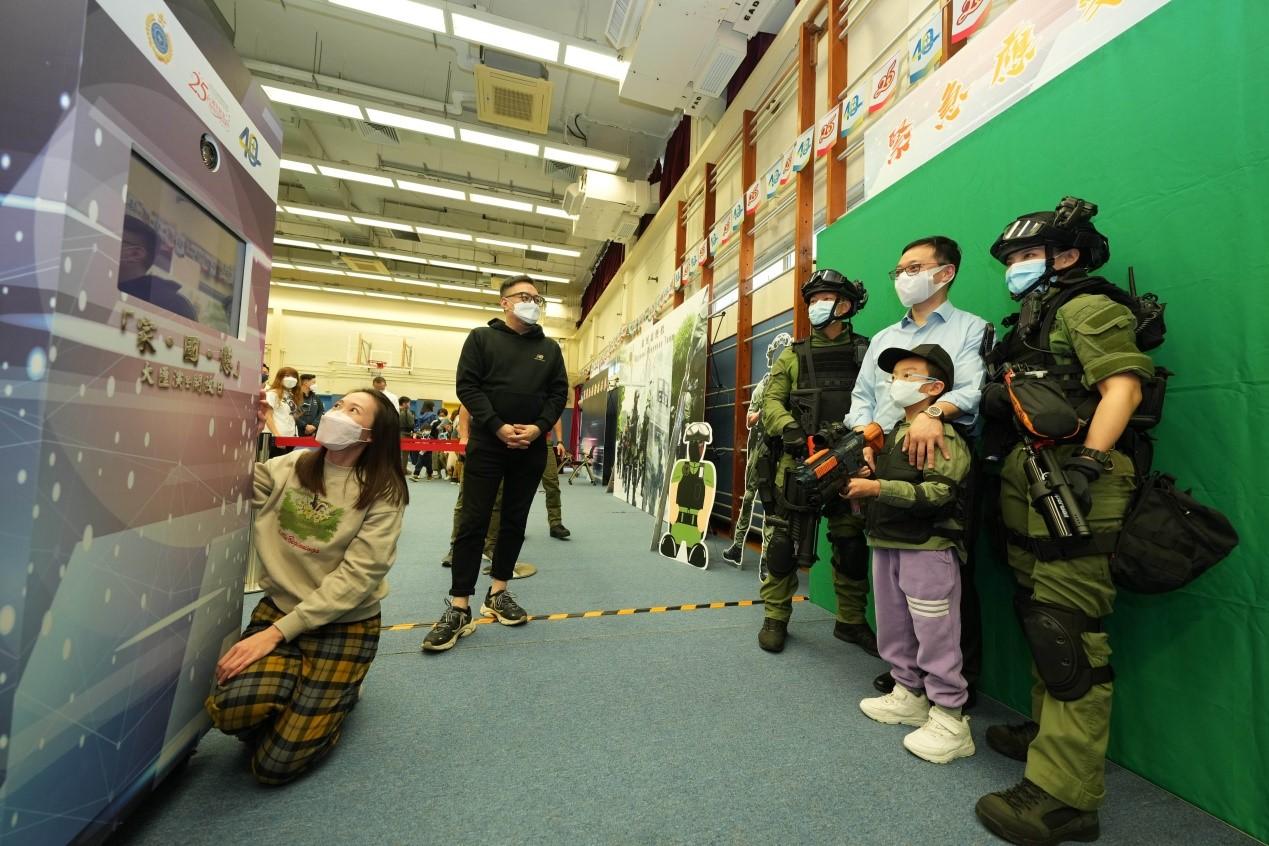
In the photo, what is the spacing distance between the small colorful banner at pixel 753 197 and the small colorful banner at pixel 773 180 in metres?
0.12

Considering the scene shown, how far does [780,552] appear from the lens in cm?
209

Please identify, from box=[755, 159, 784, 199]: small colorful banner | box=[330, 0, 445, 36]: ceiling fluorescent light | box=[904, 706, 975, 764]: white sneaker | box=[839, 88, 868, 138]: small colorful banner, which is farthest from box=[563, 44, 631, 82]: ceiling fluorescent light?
box=[904, 706, 975, 764]: white sneaker

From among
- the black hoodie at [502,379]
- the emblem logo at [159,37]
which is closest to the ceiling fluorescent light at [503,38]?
the black hoodie at [502,379]

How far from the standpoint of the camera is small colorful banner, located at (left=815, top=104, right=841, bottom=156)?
3.14m

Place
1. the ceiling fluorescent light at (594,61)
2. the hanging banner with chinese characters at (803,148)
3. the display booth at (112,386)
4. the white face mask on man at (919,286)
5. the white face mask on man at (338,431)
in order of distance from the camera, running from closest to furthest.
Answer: the display booth at (112,386) < the white face mask on man at (338,431) < the white face mask on man at (919,286) < the hanging banner with chinese characters at (803,148) < the ceiling fluorescent light at (594,61)

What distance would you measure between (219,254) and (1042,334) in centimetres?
208

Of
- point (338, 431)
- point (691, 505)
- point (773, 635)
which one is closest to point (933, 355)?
point (773, 635)

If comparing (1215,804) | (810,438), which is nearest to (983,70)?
(810,438)

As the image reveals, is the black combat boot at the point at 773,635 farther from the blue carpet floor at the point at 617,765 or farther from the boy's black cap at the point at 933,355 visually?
the boy's black cap at the point at 933,355

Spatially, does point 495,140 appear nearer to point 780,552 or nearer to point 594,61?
point 594,61

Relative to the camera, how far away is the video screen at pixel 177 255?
892 mm

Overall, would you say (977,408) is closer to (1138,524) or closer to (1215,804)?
(1138,524)

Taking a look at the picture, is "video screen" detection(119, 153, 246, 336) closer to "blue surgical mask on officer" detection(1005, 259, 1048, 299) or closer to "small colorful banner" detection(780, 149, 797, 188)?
"blue surgical mask on officer" detection(1005, 259, 1048, 299)

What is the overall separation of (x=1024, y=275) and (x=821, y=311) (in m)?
0.80
